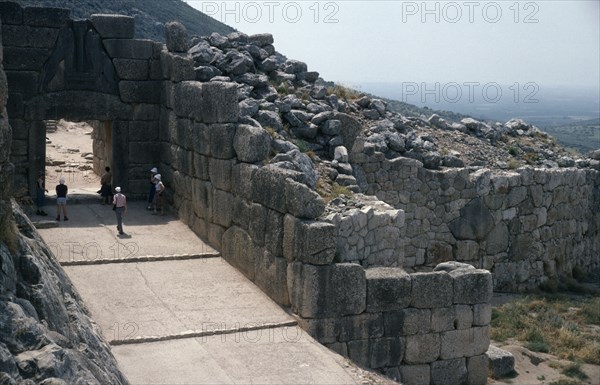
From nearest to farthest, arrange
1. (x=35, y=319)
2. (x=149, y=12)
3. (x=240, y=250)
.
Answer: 1. (x=35, y=319)
2. (x=240, y=250)
3. (x=149, y=12)

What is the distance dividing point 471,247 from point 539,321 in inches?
86.2

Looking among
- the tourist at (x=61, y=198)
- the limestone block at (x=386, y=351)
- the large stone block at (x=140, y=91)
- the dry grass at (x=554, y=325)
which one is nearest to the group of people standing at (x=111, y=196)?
the tourist at (x=61, y=198)

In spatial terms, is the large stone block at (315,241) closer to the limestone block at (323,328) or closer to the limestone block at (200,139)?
the limestone block at (323,328)

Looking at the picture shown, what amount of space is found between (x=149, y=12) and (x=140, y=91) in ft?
83.5

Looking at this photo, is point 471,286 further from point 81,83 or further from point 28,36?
point 28,36

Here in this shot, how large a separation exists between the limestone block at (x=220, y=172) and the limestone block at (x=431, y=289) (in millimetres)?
3398

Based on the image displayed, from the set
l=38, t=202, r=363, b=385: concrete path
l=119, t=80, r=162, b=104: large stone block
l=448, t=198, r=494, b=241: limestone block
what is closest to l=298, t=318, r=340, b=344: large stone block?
l=38, t=202, r=363, b=385: concrete path

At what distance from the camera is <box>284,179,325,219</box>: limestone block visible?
11.0 m

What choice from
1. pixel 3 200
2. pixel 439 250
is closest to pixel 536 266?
pixel 439 250

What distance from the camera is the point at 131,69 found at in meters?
16.6

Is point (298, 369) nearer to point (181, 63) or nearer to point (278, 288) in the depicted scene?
point (278, 288)

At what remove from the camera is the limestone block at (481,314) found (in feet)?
38.0

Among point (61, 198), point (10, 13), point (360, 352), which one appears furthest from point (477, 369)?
point (10, 13)

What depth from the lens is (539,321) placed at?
51.1 ft
